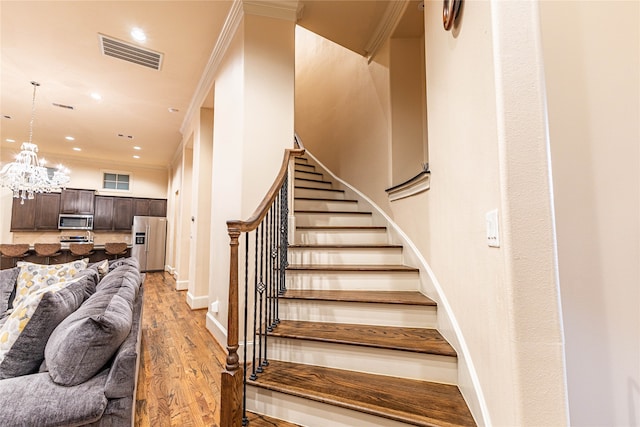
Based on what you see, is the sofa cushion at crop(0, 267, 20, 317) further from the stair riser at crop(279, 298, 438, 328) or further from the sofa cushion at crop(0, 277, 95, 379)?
the stair riser at crop(279, 298, 438, 328)

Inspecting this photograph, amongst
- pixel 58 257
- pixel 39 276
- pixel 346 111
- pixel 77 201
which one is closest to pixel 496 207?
pixel 346 111

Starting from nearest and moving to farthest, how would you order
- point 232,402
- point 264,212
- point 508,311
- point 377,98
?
point 508,311
point 232,402
point 264,212
point 377,98

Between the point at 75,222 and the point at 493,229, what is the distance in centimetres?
926

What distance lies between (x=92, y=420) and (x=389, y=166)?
2915 mm

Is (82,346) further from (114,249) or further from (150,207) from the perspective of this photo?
(150,207)

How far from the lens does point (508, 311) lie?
963 millimetres

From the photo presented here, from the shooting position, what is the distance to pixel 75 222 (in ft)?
23.2

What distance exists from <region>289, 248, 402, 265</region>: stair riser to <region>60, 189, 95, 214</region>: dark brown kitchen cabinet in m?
7.59

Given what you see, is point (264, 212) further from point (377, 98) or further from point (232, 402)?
point (377, 98)

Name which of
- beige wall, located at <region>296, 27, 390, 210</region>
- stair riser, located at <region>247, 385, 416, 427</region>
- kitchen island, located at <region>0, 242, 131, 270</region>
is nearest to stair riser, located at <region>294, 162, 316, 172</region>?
beige wall, located at <region>296, 27, 390, 210</region>

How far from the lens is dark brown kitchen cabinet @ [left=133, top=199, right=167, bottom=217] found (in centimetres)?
784

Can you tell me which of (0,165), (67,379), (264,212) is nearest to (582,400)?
(264,212)

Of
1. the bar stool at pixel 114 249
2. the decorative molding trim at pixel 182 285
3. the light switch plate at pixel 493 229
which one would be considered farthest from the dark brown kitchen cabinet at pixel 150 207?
the light switch plate at pixel 493 229

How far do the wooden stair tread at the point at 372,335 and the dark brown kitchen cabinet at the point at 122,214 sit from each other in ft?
25.0
